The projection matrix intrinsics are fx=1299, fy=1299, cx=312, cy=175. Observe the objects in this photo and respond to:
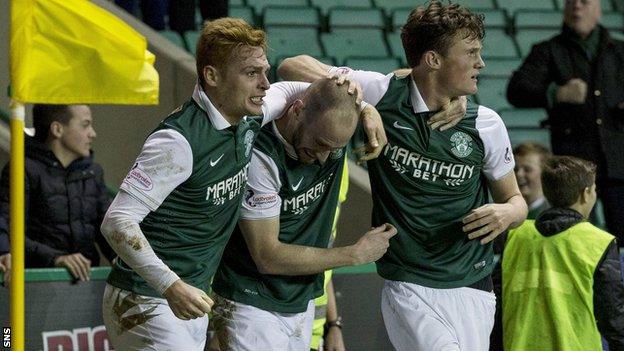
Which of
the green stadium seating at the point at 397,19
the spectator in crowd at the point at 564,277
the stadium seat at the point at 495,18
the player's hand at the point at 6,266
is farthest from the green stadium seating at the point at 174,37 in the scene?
the spectator in crowd at the point at 564,277

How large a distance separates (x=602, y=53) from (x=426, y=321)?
3.61 m

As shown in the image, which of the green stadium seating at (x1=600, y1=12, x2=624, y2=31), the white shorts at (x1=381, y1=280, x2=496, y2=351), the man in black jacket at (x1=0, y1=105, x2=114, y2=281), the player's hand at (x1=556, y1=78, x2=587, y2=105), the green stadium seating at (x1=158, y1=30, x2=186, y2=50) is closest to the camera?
the white shorts at (x1=381, y1=280, x2=496, y2=351)

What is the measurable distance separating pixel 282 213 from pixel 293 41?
5.81 meters

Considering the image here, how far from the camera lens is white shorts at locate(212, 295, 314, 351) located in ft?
16.6

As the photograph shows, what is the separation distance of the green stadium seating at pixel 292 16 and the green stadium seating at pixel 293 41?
0.34 ft

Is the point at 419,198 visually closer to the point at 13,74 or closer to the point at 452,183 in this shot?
the point at 452,183

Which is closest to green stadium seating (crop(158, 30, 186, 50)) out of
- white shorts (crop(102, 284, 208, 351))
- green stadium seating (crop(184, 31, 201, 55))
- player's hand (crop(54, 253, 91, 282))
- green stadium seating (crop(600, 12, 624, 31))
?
green stadium seating (crop(184, 31, 201, 55))

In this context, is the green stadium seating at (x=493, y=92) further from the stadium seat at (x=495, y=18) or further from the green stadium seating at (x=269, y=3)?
the green stadium seating at (x=269, y=3)

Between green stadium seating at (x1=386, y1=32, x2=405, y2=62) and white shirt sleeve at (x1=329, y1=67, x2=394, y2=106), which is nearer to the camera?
white shirt sleeve at (x1=329, y1=67, x2=394, y2=106)

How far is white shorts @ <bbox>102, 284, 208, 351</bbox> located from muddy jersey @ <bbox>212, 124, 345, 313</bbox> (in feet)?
1.23

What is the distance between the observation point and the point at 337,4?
12.0m

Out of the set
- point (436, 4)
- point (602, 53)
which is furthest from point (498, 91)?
point (436, 4)

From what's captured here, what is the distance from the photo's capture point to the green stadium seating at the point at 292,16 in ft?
36.4

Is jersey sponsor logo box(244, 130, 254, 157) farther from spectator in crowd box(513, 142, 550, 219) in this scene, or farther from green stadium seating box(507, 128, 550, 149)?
green stadium seating box(507, 128, 550, 149)
